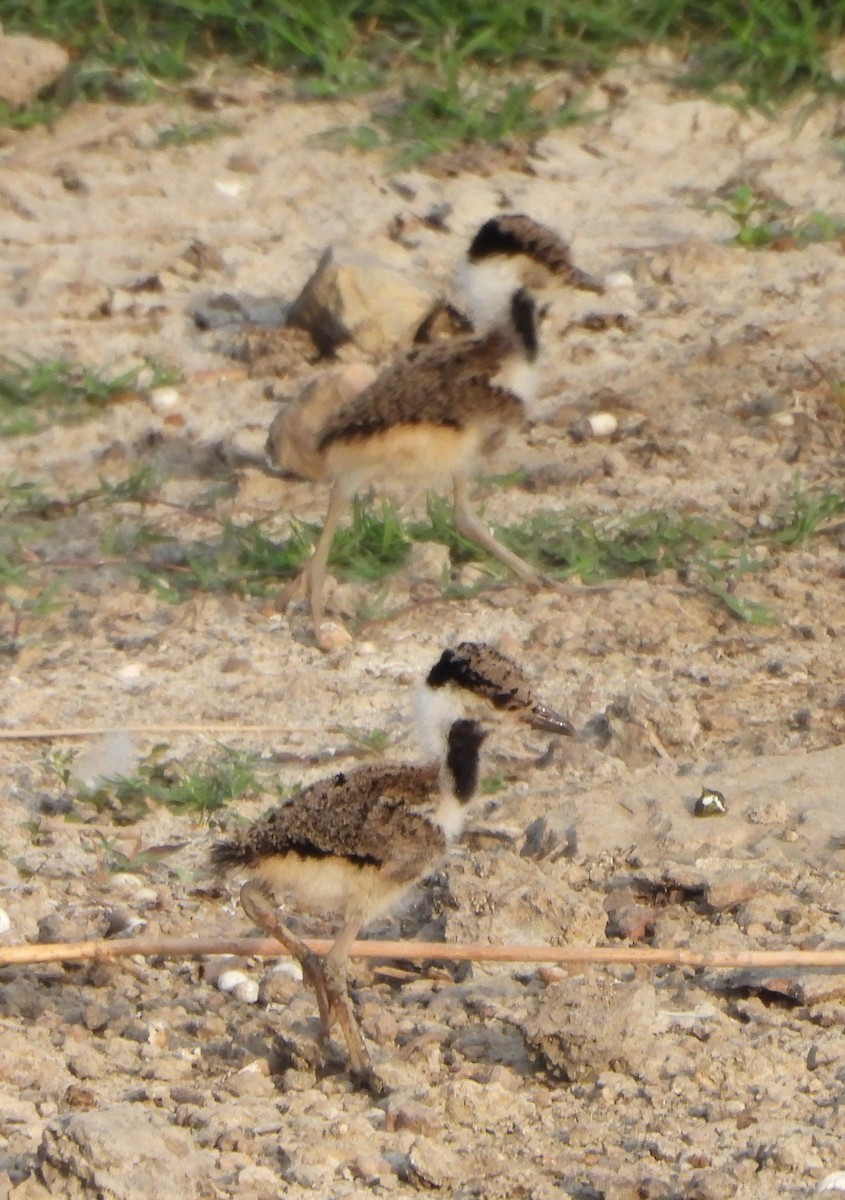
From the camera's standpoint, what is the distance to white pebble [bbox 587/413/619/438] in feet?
23.6

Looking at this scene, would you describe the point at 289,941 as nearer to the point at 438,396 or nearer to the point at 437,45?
the point at 438,396

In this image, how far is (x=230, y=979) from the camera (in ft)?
14.8

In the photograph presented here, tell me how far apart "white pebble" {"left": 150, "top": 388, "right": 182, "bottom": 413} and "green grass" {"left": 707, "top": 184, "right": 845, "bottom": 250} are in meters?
2.19

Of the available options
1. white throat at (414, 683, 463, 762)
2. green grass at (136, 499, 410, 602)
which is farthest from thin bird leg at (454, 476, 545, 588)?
white throat at (414, 683, 463, 762)

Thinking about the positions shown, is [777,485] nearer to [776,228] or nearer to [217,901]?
[776,228]

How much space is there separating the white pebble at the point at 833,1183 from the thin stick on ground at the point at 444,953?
57 cm

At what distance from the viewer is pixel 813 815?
488 centimetres

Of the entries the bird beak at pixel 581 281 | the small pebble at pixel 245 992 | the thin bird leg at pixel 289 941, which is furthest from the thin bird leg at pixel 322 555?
the thin bird leg at pixel 289 941

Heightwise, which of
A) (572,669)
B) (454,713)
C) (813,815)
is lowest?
(572,669)

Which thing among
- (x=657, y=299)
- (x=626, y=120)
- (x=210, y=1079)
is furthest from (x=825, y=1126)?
(x=626, y=120)

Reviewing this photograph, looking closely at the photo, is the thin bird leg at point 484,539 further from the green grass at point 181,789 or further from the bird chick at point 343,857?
the bird chick at point 343,857

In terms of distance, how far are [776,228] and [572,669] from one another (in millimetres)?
2844

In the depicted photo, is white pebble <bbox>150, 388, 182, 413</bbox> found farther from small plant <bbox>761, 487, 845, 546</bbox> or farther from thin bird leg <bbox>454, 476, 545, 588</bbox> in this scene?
small plant <bbox>761, 487, 845, 546</bbox>

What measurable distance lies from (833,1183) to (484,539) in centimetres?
318
